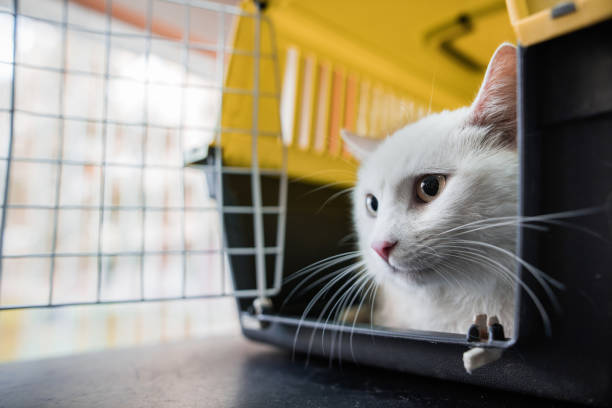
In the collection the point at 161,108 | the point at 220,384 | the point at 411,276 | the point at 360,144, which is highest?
the point at 161,108

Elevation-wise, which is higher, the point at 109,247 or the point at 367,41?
the point at 367,41

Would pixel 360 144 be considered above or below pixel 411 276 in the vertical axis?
above

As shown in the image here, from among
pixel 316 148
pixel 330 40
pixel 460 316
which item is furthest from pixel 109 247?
pixel 460 316

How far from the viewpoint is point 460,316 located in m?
0.53

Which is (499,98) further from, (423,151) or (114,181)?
(114,181)

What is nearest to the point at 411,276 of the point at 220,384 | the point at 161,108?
the point at 220,384

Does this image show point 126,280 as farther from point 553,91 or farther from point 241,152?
point 553,91

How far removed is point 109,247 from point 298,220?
600mm

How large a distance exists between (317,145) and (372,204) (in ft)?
1.23

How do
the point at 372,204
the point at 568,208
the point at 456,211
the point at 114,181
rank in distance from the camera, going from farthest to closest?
the point at 114,181 → the point at 372,204 → the point at 456,211 → the point at 568,208

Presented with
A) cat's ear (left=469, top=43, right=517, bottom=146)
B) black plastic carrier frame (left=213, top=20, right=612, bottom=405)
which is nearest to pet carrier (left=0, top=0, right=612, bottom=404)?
black plastic carrier frame (left=213, top=20, right=612, bottom=405)

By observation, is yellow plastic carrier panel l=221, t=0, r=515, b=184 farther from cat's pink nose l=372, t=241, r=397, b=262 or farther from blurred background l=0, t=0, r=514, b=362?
cat's pink nose l=372, t=241, r=397, b=262

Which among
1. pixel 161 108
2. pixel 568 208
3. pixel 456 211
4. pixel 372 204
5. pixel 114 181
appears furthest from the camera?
pixel 114 181

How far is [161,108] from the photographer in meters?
0.90
